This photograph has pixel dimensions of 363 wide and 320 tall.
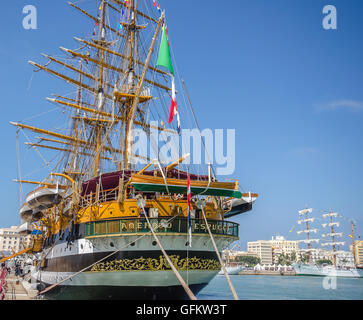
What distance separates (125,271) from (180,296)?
360 centimetres

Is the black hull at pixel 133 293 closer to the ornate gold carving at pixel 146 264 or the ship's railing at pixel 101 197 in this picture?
the ornate gold carving at pixel 146 264

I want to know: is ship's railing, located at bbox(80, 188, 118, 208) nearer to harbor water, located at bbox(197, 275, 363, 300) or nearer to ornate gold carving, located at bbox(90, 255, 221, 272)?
ornate gold carving, located at bbox(90, 255, 221, 272)

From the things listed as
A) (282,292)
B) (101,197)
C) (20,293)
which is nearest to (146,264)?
(101,197)

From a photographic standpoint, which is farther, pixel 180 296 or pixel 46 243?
pixel 46 243

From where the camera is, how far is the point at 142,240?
1917 centimetres

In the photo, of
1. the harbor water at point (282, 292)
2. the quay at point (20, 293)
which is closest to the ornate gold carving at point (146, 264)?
the quay at point (20, 293)

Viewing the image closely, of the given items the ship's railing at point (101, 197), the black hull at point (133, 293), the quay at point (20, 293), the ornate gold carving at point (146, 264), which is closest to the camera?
the ornate gold carving at point (146, 264)

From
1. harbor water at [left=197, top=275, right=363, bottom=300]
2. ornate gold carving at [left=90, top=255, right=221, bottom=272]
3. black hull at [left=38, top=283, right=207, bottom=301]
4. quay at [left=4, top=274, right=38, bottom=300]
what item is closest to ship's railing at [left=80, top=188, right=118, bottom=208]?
ornate gold carving at [left=90, top=255, right=221, bottom=272]

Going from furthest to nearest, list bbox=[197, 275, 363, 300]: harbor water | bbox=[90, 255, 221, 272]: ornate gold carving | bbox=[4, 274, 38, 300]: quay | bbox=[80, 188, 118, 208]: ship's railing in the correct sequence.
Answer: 1. bbox=[197, 275, 363, 300]: harbor water
2. bbox=[4, 274, 38, 300]: quay
3. bbox=[80, 188, 118, 208]: ship's railing
4. bbox=[90, 255, 221, 272]: ornate gold carving

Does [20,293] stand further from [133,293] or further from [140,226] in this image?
[140,226]
